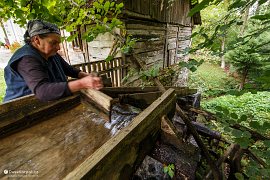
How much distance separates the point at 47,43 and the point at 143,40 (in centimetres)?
592

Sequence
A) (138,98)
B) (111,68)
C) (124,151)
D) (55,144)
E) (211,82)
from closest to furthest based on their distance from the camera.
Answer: (124,151) < (55,144) < (138,98) < (111,68) < (211,82)

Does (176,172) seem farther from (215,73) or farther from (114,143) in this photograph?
(215,73)

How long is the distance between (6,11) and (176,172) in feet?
10.4

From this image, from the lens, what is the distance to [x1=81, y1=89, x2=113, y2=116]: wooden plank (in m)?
1.58

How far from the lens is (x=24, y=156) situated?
4.11 ft

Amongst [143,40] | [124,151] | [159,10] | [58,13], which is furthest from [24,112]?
[159,10]

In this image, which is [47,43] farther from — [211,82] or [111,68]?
[211,82]

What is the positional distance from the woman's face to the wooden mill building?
9.18 ft

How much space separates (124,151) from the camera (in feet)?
3.33

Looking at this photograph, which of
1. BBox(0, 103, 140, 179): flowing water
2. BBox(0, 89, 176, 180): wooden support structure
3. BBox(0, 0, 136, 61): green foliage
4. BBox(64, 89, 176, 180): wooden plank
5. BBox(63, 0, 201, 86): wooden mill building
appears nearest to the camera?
BBox(64, 89, 176, 180): wooden plank

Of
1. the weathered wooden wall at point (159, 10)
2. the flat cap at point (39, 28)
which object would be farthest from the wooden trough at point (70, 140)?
the weathered wooden wall at point (159, 10)

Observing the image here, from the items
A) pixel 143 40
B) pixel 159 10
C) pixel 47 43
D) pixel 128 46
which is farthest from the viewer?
pixel 159 10

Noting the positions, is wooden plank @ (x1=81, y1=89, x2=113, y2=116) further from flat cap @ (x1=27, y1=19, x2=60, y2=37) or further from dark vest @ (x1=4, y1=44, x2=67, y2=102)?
flat cap @ (x1=27, y1=19, x2=60, y2=37)

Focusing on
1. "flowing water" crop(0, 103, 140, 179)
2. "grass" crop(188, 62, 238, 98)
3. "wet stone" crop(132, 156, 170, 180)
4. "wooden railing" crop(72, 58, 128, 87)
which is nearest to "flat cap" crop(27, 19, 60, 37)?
"flowing water" crop(0, 103, 140, 179)
